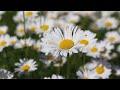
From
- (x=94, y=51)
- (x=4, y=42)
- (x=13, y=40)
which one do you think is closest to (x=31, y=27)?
(x=13, y=40)

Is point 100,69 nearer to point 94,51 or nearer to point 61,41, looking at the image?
point 94,51

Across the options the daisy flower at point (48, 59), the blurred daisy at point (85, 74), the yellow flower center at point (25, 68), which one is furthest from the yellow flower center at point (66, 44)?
the daisy flower at point (48, 59)

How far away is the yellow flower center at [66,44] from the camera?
2565mm

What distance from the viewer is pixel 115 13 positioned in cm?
687

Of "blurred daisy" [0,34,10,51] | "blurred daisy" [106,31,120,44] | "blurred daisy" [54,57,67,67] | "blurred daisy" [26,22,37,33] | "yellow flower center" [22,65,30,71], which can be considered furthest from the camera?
"blurred daisy" [106,31,120,44]

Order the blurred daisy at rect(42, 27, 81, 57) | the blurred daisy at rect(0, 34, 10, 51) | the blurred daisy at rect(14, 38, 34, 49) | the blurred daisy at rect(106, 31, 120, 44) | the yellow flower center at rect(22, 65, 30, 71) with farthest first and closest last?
1. the blurred daisy at rect(106, 31, 120, 44)
2. the blurred daisy at rect(14, 38, 34, 49)
3. the blurred daisy at rect(0, 34, 10, 51)
4. the yellow flower center at rect(22, 65, 30, 71)
5. the blurred daisy at rect(42, 27, 81, 57)

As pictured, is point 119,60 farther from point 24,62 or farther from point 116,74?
point 24,62

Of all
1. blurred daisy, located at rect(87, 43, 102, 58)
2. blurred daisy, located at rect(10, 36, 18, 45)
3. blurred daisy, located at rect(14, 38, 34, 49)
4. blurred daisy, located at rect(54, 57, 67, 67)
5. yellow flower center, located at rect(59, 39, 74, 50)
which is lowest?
yellow flower center, located at rect(59, 39, 74, 50)

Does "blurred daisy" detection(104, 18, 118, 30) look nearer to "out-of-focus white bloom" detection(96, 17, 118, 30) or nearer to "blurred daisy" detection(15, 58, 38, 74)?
"out-of-focus white bloom" detection(96, 17, 118, 30)

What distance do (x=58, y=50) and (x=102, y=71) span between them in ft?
3.41

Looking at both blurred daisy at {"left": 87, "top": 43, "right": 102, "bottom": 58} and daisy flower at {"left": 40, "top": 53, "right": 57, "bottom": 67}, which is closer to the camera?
daisy flower at {"left": 40, "top": 53, "right": 57, "bottom": 67}

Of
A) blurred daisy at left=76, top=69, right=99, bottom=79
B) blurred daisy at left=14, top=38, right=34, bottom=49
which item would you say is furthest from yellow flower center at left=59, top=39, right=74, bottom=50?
blurred daisy at left=14, top=38, right=34, bottom=49

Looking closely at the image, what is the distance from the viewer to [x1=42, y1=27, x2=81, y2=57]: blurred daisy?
2514mm
